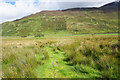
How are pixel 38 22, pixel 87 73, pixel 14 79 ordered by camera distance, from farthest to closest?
pixel 38 22 → pixel 87 73 → pixel 14 79

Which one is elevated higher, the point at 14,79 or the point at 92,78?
the point at 14,79

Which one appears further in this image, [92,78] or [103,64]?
[103,64]

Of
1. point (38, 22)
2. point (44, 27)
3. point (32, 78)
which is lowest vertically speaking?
point (32, 78)

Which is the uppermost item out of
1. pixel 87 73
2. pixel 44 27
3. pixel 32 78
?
pixel 44 27

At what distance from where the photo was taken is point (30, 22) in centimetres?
15512

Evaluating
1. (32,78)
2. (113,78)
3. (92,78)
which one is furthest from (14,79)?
(113,78)

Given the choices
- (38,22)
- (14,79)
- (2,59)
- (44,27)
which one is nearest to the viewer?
(14,79)

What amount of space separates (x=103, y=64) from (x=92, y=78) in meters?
0.89

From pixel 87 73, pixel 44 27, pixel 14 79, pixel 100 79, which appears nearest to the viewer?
pixel 14 79

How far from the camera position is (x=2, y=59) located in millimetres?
4176

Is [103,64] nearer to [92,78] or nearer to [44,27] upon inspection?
[92,78]

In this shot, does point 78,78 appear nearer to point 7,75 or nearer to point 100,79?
point 100,79

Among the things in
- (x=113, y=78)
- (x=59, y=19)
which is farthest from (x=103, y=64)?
(x=59, y=19)

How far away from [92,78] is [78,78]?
19.4 inches
